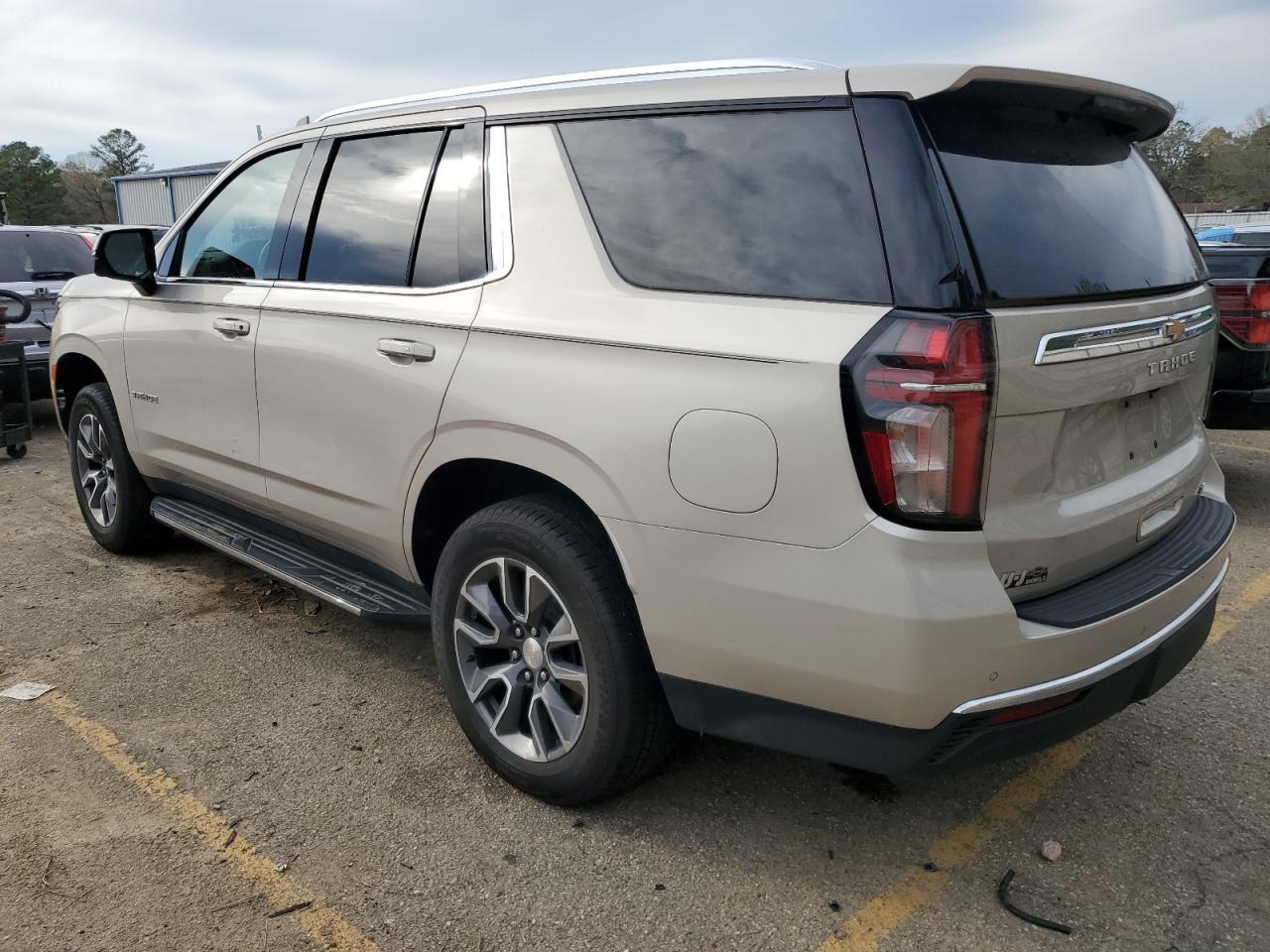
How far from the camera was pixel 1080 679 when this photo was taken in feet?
7.08

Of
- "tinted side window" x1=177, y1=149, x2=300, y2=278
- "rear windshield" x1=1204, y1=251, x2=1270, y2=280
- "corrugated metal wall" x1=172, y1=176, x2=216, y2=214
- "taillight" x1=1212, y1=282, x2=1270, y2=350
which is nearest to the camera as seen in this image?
"tinted side window" x1=177, y1=149, x2=300, y2=278

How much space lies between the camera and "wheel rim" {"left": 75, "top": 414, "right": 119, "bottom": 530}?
476 cm

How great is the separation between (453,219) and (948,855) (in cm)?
224

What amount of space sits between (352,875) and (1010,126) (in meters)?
2.41

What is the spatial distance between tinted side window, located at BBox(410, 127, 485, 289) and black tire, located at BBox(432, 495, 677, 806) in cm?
72

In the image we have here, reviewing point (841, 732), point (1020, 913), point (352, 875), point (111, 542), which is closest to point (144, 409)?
point (111, 542)

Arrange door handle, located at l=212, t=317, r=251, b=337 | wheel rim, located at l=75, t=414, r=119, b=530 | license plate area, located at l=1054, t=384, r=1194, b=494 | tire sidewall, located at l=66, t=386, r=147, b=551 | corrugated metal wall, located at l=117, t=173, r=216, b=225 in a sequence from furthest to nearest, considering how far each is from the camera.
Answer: corrugated metal wall, located at l=117, t=173, r=216, b=225
wheel rim, located at l=75, t=414, r=119, b=530
tire sidewall, located at l=66, t=386, r=147, b=551
door handle, located at l=212, t=317, r=251, b=337
license plate area, located at l=1054, t=384, r=1194, b=494

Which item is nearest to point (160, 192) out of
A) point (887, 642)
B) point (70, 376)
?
point (70, 376)

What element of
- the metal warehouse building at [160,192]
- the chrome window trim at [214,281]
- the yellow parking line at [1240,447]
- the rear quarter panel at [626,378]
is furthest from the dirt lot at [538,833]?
the metal warehouse building at [160,192]

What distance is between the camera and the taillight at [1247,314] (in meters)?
5.48

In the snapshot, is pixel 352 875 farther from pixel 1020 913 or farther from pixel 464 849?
pixel 1020 913

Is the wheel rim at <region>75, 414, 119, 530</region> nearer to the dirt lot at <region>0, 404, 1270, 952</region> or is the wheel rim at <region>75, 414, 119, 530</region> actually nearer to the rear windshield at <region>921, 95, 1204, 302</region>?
the dirt lot at <region>0, 404, 1270, 952</region>

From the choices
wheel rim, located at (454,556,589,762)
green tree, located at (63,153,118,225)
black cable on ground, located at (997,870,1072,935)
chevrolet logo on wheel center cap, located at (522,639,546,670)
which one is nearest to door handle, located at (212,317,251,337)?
wheel rim, located at (454,556,589,762)

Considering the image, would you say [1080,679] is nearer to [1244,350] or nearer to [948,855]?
[948,855]
